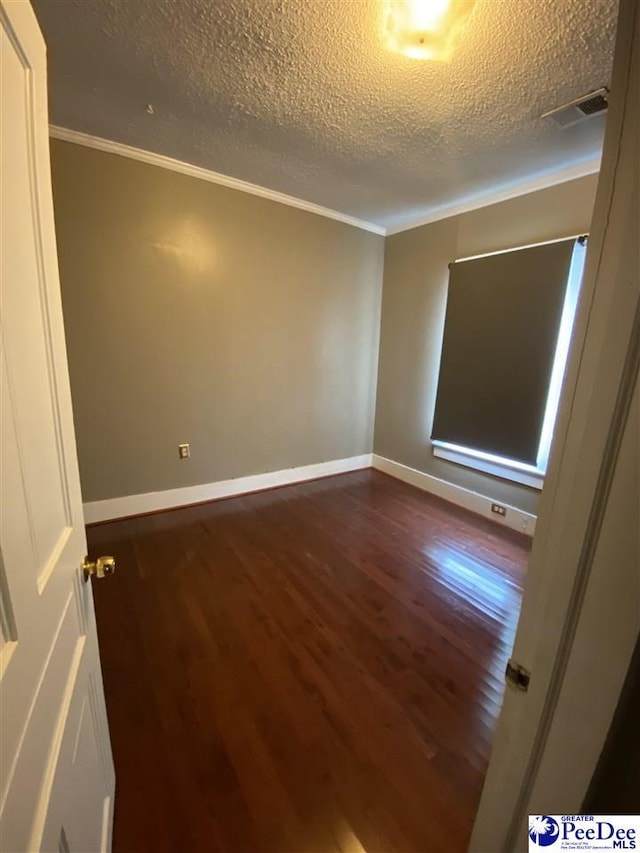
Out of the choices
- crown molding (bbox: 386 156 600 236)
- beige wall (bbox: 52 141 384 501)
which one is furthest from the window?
beige wall (bbox: 52 141 384 501)

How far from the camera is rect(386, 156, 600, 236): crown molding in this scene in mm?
2373

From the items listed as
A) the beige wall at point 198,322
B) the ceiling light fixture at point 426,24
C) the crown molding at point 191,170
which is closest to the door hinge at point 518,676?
the ceiling light fixture at point 426,24

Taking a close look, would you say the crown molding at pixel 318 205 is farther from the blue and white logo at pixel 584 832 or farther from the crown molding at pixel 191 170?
the blue and white logo at pixel 584 832

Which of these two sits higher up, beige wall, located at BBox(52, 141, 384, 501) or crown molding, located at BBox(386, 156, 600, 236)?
crown molding, located at BBox(386, 156, 600, 236)

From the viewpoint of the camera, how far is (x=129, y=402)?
9.12 feet

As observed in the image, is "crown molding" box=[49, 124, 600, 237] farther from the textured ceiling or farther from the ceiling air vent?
the ceiling air vent

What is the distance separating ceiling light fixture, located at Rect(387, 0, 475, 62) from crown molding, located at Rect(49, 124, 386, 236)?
1.77 meters

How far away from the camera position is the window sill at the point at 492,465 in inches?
110

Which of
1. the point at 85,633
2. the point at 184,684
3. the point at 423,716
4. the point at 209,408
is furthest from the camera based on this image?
the point at 209,408

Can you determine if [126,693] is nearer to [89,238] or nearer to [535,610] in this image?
[535,610]

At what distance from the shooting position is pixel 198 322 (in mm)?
2941

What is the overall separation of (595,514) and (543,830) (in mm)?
531

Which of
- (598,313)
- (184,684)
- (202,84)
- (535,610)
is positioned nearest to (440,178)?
(202,84)

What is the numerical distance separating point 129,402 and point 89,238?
3.72ft
